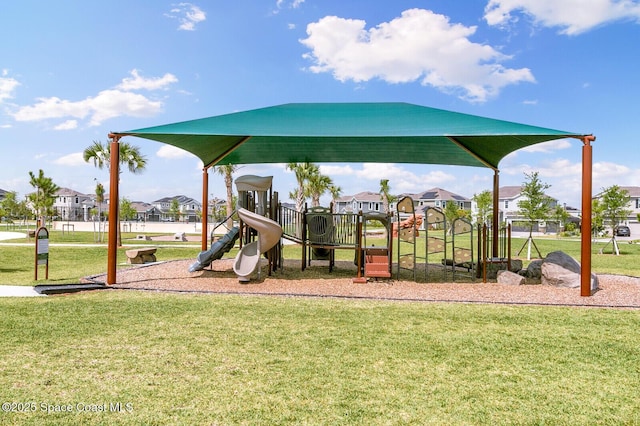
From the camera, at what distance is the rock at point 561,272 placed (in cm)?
968

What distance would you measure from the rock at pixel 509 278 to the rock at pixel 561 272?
54 cm

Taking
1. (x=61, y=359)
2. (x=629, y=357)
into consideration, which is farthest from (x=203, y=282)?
(x=629, y=357)

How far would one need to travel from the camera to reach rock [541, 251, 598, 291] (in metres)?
9.68

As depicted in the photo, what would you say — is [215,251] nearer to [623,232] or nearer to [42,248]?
[42,248]

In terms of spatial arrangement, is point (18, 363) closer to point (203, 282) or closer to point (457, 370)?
point (457, 370)

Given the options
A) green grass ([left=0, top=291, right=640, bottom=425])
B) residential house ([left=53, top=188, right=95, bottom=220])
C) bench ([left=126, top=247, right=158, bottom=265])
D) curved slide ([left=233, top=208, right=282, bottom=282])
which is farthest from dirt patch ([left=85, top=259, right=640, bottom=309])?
residential house ([left=53, top=188, right=95, bottom=220])

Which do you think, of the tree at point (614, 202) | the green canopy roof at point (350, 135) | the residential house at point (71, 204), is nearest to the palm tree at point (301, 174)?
the green canopy roof at point (350, 135)

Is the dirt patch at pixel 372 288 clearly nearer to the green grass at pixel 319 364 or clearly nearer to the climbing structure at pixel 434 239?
the climbing structure at pixel 434 239

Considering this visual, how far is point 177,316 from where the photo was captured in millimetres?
6621

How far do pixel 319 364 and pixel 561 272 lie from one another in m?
7.70

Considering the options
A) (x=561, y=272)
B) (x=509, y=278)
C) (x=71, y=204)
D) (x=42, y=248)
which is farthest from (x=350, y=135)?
(x=71, y=204)

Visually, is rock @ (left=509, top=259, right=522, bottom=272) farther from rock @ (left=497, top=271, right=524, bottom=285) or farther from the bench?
the bench

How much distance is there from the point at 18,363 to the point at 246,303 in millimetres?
3714

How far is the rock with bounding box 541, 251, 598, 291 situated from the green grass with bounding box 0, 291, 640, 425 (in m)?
2.59
